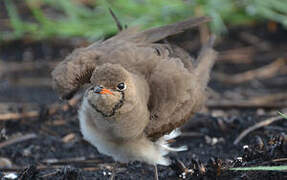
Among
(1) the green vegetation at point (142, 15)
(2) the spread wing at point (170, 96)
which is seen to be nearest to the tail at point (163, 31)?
(2) the spread wing at point (170, 96)

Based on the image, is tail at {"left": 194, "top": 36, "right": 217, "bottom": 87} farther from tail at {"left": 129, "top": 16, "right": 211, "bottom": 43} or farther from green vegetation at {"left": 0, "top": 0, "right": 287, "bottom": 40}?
green vegetation at {"left": 0, "top": 0, "right": 287, "bottom": 40}

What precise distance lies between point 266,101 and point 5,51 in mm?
3991

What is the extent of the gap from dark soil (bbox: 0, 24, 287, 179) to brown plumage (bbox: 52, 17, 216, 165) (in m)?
0.26

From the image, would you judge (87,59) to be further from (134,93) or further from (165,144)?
(165,144)

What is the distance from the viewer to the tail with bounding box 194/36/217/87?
4480 millimetres

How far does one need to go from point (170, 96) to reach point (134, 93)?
43 centimetres

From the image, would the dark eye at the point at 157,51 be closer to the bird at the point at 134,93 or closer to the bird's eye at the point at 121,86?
the bird at the point at 134,93

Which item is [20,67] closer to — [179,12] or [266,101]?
[179,12]

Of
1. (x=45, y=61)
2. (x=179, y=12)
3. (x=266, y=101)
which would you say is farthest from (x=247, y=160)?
(x=45, y=61)

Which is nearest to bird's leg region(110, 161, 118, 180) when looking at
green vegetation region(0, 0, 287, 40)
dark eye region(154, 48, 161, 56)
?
dark eye region(154, 48, 161, 56)

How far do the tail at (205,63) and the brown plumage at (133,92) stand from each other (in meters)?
0.23

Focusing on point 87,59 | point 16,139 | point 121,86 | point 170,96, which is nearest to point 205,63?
point 170,96

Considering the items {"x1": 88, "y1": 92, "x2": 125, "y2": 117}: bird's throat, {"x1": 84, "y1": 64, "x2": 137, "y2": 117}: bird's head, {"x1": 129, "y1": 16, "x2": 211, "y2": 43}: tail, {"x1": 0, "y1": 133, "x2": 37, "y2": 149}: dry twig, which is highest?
{"x1": 129, "y1": 16, "x2": 211, "y2": 43}: tail

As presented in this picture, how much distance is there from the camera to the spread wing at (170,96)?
12.5 feet
